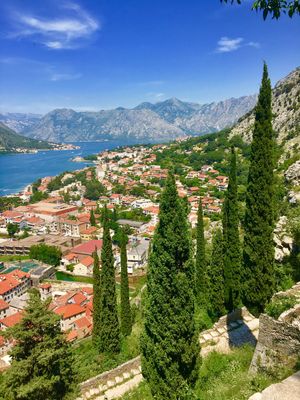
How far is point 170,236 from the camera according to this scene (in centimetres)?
752

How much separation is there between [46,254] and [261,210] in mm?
39980

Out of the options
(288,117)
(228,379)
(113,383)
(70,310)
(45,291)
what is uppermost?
(288,117)

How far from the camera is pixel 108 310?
16469mm

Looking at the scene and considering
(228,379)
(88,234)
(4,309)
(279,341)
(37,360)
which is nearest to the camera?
(279,341)

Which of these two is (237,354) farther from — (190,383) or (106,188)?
(106,188)

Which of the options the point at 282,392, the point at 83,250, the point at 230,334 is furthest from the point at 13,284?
the point at 282,392

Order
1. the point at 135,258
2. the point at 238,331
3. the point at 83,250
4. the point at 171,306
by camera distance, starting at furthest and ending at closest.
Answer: the point at 83,250, the point at 135,258, the point at 238,331, the point at 171,306

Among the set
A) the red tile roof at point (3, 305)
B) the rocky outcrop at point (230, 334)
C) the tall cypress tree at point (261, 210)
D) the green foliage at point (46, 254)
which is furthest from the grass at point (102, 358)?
the green foliage at point (46, 254)

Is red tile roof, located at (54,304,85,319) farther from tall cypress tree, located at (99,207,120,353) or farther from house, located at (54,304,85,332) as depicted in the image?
tall cypress tree, located at (99,207,120,353)

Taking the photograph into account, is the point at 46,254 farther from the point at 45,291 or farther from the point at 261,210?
the point at 261,210

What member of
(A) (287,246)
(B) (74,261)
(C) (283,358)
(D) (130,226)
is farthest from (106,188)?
(C) (283,358)

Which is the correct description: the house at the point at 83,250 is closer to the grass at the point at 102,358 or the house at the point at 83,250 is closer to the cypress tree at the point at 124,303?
the grass at the point at 102,358

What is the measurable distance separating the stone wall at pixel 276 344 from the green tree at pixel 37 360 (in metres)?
5.22

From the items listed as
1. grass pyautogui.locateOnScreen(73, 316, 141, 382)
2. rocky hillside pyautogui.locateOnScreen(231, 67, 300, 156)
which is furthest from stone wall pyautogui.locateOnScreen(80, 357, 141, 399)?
rocky hillside pyautogui.locateOnScreen(231, 67, 300, 156)
